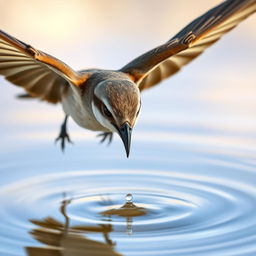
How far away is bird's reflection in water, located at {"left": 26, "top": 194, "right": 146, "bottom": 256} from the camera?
20.1 ft

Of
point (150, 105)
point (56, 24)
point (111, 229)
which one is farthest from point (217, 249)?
point (56, 24)

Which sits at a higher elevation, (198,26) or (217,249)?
(198,26)

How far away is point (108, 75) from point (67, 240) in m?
1.69

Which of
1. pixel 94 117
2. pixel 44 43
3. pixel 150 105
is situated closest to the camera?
pixel 94 117

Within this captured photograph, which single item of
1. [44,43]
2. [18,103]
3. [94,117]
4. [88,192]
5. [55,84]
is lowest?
[88,192]

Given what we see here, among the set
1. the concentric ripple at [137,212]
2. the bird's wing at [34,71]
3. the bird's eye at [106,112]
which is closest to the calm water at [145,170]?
the concentric ripple at [137,212]

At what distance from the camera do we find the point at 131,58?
10.5 metres

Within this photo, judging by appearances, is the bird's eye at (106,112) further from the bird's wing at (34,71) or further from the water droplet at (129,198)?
the water droplet at (129,198)

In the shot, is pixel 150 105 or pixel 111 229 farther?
pixel 150 105

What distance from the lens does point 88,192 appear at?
25.1 ft

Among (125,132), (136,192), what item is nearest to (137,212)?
(136,192)

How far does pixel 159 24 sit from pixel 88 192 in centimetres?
448

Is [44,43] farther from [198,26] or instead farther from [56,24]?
[198,26]

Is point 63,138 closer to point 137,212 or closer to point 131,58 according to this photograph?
point 137,212
